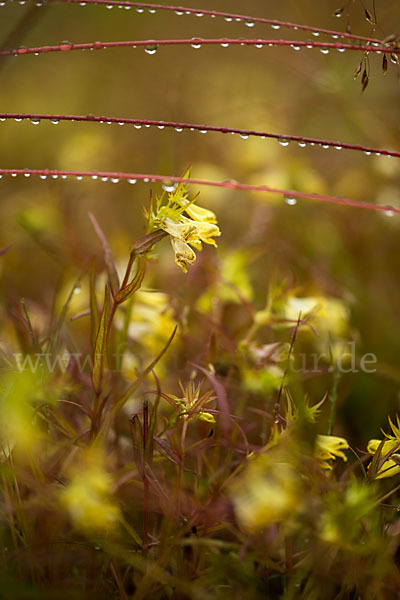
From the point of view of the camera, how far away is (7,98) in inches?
72.7

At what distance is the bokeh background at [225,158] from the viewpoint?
0.95 metres

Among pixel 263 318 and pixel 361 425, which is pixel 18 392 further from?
pixel 361 425

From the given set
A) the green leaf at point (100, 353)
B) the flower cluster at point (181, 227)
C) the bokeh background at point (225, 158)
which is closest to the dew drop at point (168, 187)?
the flower cluster at point (181, 227)

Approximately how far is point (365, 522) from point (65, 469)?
0.28m

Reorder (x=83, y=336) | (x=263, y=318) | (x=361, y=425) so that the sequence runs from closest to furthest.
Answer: (x=263, y=318)
(x=361, y=425)
(x=83, y=336)

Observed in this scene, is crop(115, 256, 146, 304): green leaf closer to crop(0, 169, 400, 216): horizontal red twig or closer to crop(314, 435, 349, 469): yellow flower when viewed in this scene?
crop(0, 169, 400, 216): horizontal red twig

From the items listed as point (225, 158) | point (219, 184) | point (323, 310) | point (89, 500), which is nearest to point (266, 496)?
point (89, 500)

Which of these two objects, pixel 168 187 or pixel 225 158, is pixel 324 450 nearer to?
pixel 168 187

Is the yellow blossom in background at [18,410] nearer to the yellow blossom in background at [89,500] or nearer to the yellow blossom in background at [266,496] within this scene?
the yellow blossom in background at [89,500]

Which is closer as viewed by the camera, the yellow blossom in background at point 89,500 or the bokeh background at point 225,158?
the yellow blossom in background at point 89,500

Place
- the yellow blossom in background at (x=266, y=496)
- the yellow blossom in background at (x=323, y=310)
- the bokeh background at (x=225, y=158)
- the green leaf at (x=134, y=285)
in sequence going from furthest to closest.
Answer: the bokeh background at (x=225, y=158) < the yellow blossom in background at (x=323, y=310) < the green leaf at (x=134, y=285) < the yellow blossom in background at (x=266, y=496)

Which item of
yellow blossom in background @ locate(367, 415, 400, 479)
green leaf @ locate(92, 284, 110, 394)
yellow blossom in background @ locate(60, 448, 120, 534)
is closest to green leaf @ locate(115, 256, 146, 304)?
green leaf @ locate(92, 284, 110, 394)

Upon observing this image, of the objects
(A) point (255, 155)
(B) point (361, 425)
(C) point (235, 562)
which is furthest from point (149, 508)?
(A) point (255, 155)

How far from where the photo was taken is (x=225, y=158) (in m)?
1.55
